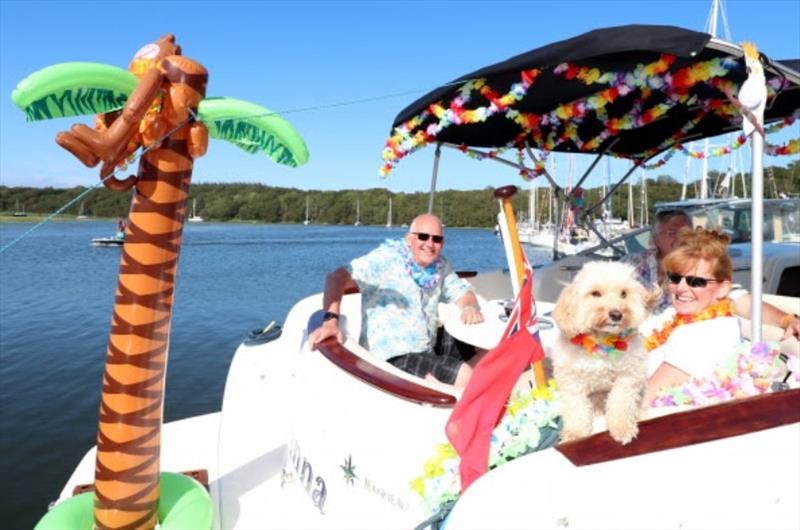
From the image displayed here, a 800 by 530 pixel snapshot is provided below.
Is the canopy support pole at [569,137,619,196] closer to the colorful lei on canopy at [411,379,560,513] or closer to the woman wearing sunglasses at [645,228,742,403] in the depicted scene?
the woman wearing sunglasses at [645,228,742,403]

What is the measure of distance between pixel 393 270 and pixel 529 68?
1.52 m

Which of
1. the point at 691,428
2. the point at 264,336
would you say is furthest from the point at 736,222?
the point at 691,428

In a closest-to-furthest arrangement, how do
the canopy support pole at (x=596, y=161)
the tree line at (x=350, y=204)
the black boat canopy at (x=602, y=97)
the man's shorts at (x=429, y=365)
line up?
the black boat canopy at (x=602, y=97), the man's shorts at (x=429, y=365), the canopy support pole at (x=596, y=161), the tree line at (x=350, y=204)

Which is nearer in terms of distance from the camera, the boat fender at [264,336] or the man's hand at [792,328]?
→ the man's hand at [792,328]

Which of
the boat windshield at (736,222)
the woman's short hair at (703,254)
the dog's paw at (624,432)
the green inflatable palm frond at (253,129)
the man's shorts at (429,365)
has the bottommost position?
the man's shorts at (429,365)

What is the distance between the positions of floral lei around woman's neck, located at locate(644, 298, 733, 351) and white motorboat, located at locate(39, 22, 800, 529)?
311 millimetres

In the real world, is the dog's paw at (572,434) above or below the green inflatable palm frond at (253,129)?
below

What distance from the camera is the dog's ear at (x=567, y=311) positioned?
193cm

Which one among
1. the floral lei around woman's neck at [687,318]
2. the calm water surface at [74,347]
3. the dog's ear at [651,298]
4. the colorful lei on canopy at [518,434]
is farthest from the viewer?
the calm water surface at [74,347]

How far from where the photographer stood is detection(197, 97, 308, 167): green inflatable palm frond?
2.35 meters

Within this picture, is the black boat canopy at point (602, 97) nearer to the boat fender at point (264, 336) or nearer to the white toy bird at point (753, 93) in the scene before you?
the white toy bird at point (753, 93)

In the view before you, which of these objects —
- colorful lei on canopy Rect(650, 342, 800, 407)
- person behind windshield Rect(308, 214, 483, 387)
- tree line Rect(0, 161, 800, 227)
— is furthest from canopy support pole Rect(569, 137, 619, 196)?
tree line Rect(0, 161, 800, 227)

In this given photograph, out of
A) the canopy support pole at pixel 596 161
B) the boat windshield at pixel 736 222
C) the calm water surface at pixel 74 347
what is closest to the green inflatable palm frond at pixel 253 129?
the canopy support pole at pixel 596 161

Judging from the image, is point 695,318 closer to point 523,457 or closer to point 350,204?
point 523,457
